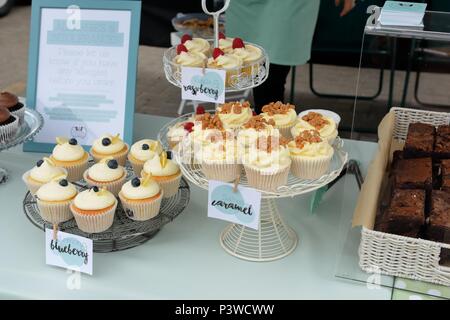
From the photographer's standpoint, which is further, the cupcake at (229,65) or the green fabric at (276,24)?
the green fabric at (276,24)

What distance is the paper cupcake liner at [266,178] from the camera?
1.30 meters

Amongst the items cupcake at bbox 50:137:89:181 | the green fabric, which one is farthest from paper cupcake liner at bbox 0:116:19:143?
the green fabric

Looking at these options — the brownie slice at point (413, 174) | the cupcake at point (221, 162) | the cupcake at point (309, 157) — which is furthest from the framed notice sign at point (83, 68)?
the brownie slice at point (413, 174)

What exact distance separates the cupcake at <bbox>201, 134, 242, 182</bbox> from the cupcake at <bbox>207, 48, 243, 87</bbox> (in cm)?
30

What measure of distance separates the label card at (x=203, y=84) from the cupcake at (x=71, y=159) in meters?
0.31

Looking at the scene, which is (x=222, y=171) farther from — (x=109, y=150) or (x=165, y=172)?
(x=109, y=150)

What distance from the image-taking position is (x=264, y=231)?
1443mm

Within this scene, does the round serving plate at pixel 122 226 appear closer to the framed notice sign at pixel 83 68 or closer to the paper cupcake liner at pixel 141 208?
the paper cupcake liner at pixel 141 208

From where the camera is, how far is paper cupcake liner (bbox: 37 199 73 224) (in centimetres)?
135

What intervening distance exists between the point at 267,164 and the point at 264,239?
21 centimetres

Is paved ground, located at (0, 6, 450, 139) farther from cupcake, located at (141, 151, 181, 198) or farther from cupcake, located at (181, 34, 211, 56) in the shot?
cupcake, located at (141, 151, 181, 198)

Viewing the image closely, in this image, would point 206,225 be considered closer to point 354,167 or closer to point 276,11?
point 354,167
